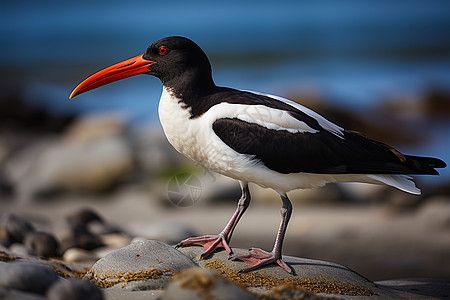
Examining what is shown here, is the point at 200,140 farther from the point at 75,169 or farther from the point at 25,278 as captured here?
the point at 75,169

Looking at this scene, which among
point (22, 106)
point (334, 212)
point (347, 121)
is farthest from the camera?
point (22, 106)

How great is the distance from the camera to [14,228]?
7.35 meters

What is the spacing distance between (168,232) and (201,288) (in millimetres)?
4693

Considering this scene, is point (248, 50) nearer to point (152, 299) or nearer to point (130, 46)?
point (130, 46)

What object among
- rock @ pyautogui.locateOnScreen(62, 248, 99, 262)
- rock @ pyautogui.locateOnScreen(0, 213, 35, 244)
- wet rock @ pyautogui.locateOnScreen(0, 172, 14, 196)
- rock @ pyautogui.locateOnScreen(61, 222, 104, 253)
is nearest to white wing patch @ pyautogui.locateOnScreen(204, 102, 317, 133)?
rock @ pyautogui.locateOnScreen(62, 248, 99, 262)

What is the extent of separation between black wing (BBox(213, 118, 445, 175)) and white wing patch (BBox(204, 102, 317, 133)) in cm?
4

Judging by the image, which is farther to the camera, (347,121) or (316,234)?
(347,121)

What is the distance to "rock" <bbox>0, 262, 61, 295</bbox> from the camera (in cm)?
368

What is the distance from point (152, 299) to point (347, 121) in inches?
550

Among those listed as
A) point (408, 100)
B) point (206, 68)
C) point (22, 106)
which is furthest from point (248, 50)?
point (206, 68)

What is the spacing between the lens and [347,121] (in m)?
17.2

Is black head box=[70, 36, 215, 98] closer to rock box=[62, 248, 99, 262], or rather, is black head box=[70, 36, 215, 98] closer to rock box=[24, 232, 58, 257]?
rock box=[62, 248, 99, 262]

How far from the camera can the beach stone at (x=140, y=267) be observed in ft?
14.5

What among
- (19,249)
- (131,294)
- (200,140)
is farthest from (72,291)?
(19,249)
